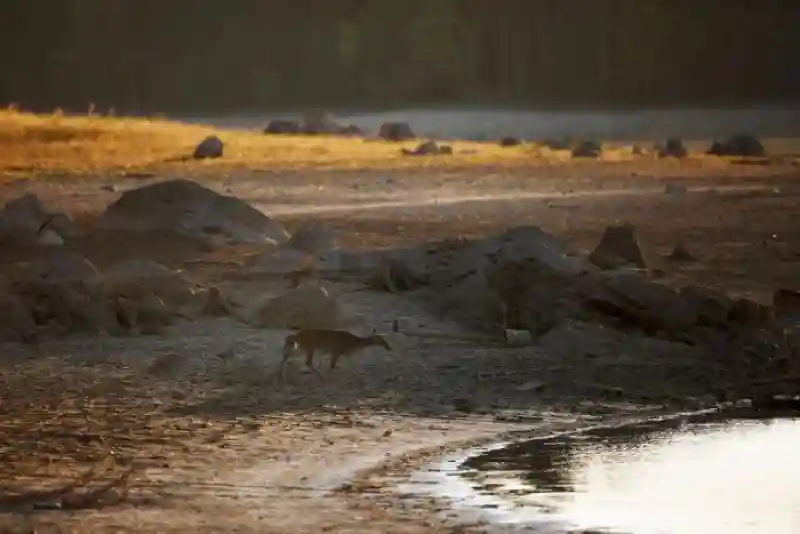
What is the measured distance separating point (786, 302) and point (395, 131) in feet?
5.11

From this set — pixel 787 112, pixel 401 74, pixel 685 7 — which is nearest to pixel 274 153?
pixel 401 74

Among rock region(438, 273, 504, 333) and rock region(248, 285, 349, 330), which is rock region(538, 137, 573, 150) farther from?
rock region(248, 285, 349, 330)

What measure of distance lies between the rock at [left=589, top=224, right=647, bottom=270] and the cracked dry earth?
0.12 ft

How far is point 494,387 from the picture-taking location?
4.22 meters

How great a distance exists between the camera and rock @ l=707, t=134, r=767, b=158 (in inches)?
173

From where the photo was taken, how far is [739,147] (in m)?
4.43

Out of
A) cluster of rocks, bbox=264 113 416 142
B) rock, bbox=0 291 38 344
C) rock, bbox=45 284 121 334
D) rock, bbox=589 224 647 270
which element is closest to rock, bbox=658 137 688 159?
rock, bbox=589 224 647 270

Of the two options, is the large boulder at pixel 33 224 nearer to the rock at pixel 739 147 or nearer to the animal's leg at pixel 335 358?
the animal's leg at pixel 335 358

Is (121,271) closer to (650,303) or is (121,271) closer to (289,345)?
(289,345)

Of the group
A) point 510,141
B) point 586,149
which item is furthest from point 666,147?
point 510,141

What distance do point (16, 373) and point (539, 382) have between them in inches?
73.9

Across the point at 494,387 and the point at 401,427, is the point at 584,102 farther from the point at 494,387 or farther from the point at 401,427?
the point at 401,427

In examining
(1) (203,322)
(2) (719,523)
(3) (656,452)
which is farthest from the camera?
(1) (203,322)

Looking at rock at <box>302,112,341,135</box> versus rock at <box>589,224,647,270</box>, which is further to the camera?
rock at <box>302,112,341,135</box>
